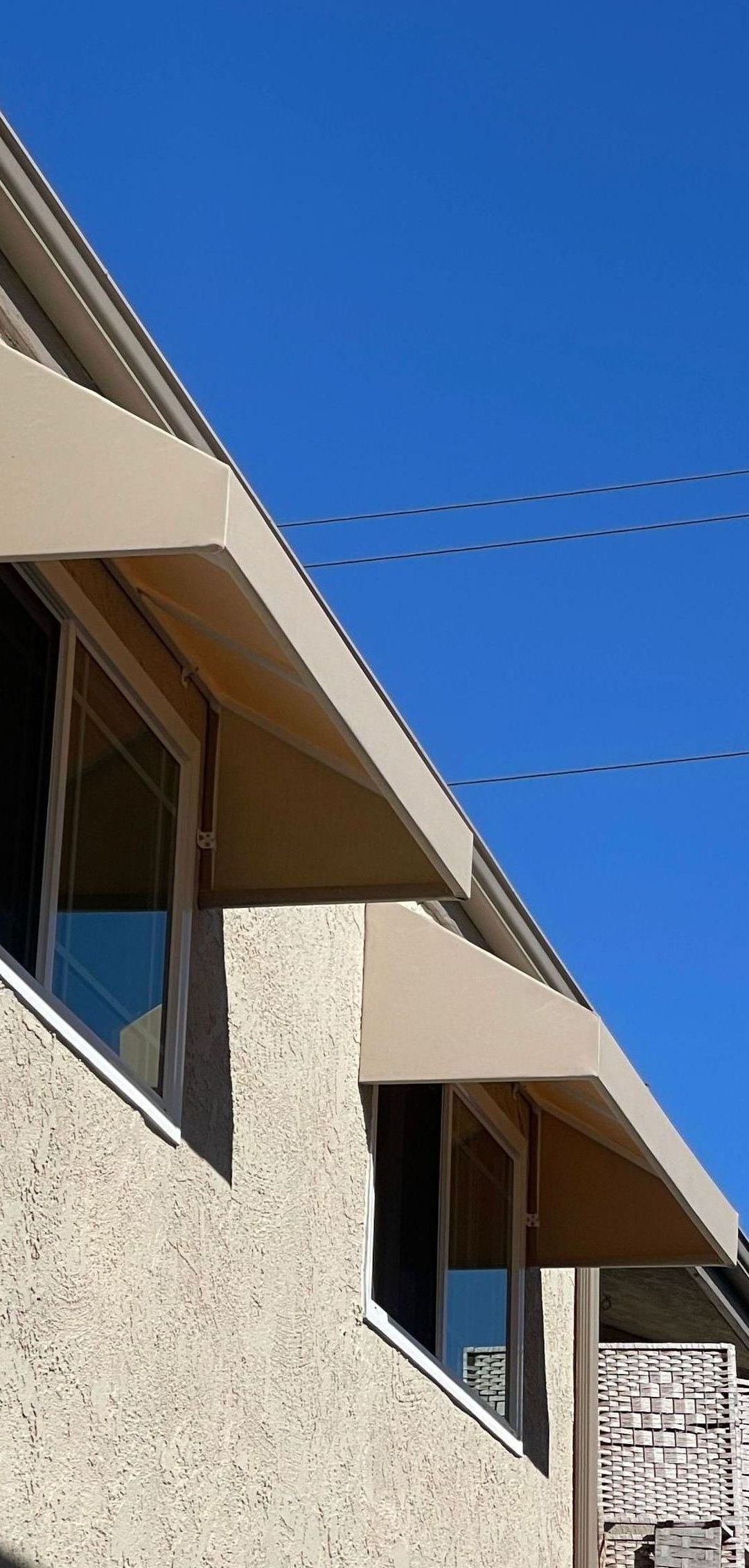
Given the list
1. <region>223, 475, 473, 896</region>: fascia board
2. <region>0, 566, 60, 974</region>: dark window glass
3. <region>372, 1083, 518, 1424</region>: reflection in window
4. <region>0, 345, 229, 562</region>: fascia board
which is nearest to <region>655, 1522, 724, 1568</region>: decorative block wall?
<region>372, 1083, 518, 1424</region>: reflection in window

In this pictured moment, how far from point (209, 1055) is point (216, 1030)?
0.10 metres

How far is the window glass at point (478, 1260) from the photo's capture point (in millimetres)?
8359

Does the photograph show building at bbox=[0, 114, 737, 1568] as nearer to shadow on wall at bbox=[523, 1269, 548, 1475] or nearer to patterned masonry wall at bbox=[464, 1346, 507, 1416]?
patterned masonry wall at bbox=[464, 1346, 507, 1416]

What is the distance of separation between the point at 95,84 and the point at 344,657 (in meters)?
18.4

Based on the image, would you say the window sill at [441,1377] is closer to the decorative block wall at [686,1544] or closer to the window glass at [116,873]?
the window glass at [116,873]

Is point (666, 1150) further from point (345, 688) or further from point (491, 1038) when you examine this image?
point (345, 688)

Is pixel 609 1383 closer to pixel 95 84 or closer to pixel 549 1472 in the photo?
pixel 549 1472

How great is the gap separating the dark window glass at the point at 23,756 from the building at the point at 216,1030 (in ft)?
0.03

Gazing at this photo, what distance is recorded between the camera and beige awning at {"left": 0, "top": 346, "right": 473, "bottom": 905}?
442cm

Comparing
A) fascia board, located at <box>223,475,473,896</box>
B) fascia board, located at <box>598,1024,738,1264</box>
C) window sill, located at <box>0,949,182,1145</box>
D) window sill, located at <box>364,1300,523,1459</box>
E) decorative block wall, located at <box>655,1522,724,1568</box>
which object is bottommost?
decorative block wall, located at <box>655,1522,724,1568</box>

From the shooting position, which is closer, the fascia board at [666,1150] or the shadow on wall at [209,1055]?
the shadow on wall at [209,1055]

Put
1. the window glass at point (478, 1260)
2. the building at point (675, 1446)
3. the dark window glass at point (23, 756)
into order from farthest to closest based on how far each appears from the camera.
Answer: the building at point (675, 1446) < the window glass at point (478, 1260) < the dark window glass at point (23, 756)

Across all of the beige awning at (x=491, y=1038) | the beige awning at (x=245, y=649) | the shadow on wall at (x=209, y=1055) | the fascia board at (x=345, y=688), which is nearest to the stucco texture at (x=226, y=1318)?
the shadow on wall at (x=209, y=1055)

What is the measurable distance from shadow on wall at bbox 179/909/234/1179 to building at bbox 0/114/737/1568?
0.01 metres
